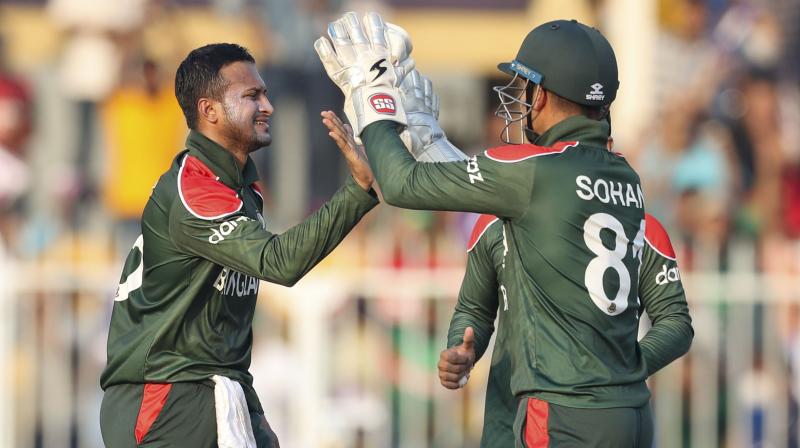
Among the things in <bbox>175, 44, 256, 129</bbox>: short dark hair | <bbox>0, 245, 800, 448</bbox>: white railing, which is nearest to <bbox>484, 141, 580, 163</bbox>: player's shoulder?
<bbox>175, 44, 256, 129</bbox>: short dark hair

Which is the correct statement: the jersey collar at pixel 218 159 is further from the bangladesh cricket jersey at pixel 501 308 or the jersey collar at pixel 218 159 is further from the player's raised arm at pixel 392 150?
the bangladesh cricket jersey at pixel 501 308

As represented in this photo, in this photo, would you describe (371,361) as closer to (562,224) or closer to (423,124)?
(423,124)

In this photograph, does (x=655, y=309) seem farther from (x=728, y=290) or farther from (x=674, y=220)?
(x=674, y=220)

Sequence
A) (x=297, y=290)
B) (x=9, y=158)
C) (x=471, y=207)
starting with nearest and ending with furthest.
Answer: (x=471, y=207) < (x=297, y=290) < (x=9, y=158)

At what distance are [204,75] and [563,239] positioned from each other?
1529 millimetres

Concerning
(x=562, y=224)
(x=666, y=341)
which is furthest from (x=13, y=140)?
(x=562, y=224)

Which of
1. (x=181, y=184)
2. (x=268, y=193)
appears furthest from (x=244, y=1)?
(x=181, y=184)

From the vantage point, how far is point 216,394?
515 cm

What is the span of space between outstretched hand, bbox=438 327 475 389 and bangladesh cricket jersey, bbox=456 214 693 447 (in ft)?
1.17

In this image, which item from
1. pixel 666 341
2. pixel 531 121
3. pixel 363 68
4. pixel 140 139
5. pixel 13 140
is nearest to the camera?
pixel 531 121

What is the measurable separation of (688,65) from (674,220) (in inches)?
93.7

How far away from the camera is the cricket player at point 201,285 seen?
506 centimetres

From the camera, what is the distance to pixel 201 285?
5160 mm

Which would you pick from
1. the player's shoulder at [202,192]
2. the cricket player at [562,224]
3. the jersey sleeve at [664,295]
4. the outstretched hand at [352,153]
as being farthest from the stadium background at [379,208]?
the cricket player at [562,224]
